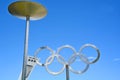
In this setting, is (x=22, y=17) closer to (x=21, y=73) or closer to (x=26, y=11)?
(x=26, y=11)

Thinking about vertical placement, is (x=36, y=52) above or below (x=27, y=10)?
below

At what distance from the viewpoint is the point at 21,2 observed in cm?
2925

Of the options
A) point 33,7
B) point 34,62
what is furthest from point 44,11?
point 34,62

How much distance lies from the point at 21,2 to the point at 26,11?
201 centimetres

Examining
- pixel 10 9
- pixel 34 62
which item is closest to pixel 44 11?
pixel 10 9

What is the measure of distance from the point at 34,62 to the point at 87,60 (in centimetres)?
604

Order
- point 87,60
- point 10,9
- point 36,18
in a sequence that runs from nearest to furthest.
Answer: point 87,60
point 10,9
point 36,18

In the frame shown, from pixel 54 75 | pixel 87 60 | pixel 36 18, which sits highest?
pixel 36 18

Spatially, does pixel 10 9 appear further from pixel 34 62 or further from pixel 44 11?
pixel 34 62

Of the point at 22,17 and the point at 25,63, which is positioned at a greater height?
the point at 22,17

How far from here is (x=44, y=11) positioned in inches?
1246

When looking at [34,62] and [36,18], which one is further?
[36,18]

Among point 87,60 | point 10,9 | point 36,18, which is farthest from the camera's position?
point 36,18

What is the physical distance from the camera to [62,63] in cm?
3034
